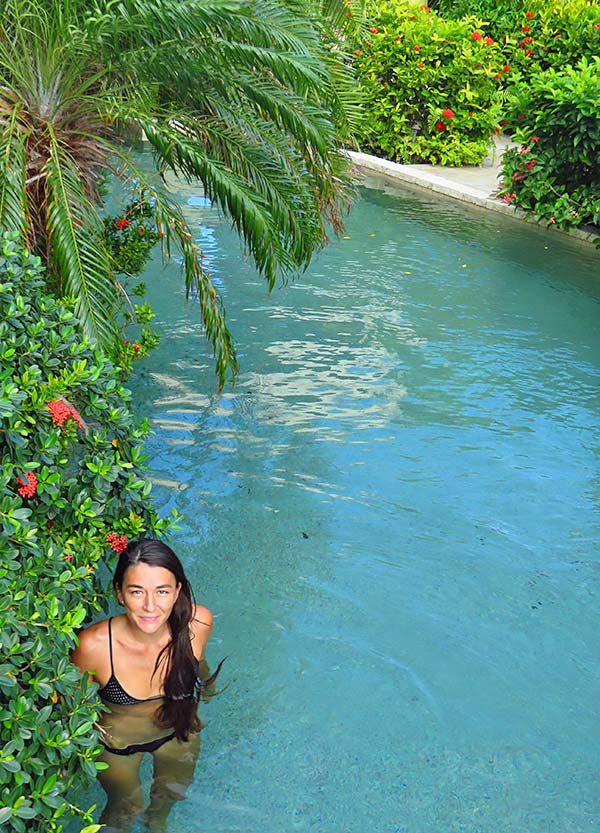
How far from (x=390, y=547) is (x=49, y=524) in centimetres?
270

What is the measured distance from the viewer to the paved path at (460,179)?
13922 millimetres

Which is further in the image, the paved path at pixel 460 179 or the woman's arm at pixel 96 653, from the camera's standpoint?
the paved path at pixel 460 179

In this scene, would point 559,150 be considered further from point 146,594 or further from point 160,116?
point 146,594

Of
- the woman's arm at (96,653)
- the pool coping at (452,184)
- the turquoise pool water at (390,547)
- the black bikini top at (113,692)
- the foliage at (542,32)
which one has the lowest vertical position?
the turquoise pool water at (390,547)

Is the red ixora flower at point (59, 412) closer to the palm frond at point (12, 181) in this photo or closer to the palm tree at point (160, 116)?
the palm tree at point (160, 116)

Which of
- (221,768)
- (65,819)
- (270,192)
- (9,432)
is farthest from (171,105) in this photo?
(65,819)

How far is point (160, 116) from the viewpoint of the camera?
6387mm

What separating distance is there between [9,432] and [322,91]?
3585 millimetres

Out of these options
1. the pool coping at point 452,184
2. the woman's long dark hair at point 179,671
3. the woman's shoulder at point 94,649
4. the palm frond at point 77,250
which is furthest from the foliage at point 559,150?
the woman's shoulder at point 94,649

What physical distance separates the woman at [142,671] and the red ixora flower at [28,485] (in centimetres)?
41

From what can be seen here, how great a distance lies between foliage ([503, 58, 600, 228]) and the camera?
11977 mm

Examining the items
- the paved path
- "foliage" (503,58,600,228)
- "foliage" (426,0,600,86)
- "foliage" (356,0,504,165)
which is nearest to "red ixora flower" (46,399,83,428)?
"foliage" (503,58,600,228)

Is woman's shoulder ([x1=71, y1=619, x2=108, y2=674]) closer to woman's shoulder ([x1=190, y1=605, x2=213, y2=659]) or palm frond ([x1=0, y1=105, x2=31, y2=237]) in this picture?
woman's shoulder ([x1=190, y1=605, x2=213, y2=659])

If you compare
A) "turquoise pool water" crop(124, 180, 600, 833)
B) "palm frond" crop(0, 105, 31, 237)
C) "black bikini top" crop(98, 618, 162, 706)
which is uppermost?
"palm frond" crop(0, 105, 31, 237)
